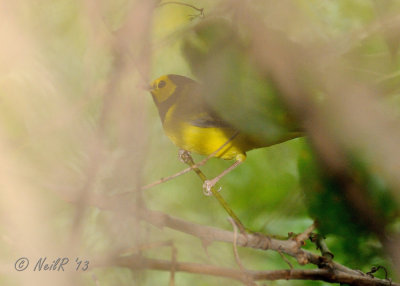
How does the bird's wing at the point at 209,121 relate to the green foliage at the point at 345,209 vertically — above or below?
above

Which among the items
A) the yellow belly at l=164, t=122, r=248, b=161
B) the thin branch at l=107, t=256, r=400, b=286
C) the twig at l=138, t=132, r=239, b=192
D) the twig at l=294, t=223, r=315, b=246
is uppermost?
the yellow belly at l=164, t=122, r=248, b=161

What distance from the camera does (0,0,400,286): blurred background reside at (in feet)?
1.87

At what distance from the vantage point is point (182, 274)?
23.1 inches

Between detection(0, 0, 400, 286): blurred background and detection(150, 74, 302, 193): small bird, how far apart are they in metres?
0.01

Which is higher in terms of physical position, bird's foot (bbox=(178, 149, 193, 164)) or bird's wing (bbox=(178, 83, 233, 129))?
bird's wing (bbox=(178, 83, 233, 129))

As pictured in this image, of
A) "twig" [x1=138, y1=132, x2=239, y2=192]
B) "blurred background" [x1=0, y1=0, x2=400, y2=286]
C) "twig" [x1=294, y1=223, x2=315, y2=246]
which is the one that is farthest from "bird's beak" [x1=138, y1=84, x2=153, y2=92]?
"twig" [x1=294, y1=223, x2=315, y2=246]

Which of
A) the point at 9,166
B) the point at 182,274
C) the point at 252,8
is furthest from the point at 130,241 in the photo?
the point at 252,8

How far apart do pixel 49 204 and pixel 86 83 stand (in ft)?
0.54

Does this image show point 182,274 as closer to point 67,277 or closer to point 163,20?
point 67,277

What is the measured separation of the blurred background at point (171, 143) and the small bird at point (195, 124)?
0.4 inches

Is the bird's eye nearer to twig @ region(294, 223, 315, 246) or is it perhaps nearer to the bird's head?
the bird's head

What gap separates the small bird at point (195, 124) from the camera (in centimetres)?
59

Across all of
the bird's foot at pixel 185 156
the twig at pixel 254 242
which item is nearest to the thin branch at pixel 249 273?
the twig at pixel 254 242

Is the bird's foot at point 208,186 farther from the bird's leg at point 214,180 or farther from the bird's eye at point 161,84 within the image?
the bird's eye at point 161,84
